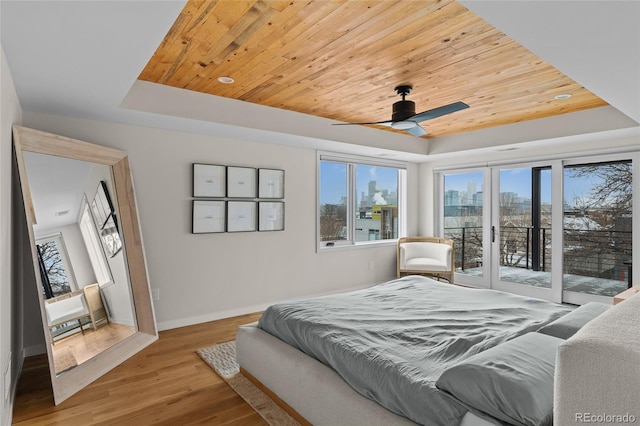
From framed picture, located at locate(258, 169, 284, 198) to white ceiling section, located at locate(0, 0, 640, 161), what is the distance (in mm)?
726

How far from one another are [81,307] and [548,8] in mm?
3482

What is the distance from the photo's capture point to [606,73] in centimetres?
226

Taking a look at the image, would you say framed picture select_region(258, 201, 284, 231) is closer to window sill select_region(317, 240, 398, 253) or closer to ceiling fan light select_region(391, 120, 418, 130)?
window sill select_region(317, 240, 398, 253)

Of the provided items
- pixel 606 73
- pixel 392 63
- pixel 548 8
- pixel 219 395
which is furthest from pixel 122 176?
pixel 606 73

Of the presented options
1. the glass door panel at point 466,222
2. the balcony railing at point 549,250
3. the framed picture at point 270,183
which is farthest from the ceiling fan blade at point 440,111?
the glass door panel at point 466,222

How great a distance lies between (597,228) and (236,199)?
4318 millimetres

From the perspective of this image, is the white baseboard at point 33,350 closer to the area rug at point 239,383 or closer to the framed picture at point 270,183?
the area rug at point 239,383

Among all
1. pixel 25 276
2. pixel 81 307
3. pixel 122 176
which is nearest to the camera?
pixel 81 307

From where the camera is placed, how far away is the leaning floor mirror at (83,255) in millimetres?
2625

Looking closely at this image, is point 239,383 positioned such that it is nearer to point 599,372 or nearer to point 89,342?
point 89,342

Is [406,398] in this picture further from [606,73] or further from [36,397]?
[36,397]

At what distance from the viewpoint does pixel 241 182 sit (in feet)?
14.3

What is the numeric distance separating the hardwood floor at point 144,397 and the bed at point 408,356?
0.29 m

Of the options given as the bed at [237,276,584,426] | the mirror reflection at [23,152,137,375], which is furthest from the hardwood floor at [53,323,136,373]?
the bed at [237,276,584,426]
